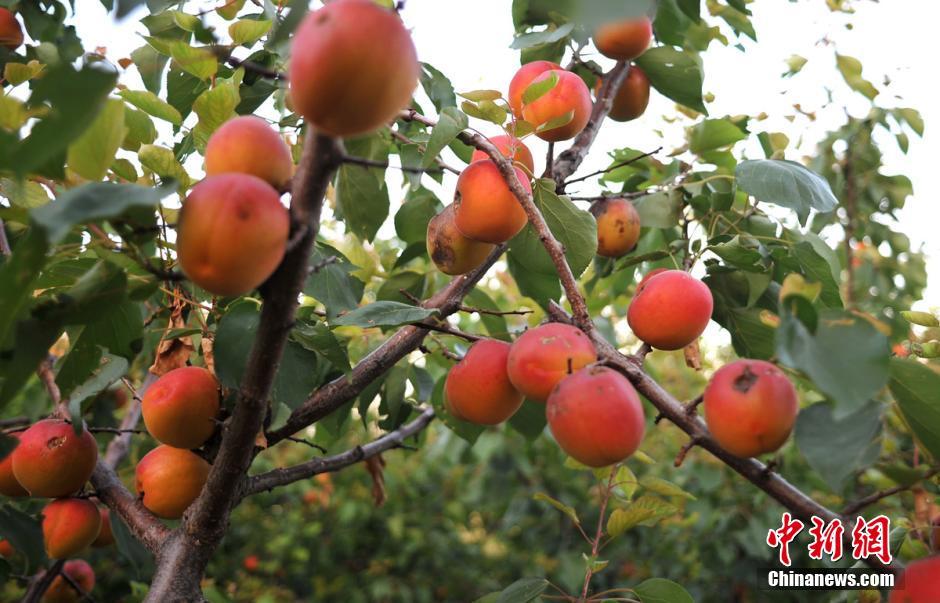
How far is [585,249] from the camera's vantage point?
1.18 m

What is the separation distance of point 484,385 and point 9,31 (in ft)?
4.55

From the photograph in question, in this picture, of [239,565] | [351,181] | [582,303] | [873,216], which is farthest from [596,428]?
[239,565]

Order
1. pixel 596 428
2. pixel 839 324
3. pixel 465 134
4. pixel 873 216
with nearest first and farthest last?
pixel 839 324 < pixel 596 428 < pixel 465 134 < pixel 873 216

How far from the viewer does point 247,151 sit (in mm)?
782

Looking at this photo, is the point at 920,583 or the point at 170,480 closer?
the point at 920,583

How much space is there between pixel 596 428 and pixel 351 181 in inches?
28.1

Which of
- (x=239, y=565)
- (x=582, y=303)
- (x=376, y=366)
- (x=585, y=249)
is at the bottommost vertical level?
(x=239, y=565)

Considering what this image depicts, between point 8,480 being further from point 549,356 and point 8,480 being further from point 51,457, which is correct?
point 549,356

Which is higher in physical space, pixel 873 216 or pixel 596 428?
pixel 596 428

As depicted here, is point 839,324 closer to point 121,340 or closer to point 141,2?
point 141,2

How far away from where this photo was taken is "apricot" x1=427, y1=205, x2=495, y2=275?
1194 mm

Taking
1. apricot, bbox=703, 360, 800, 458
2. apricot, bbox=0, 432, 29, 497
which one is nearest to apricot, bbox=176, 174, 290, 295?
apricot, bbox=703, 360, 800, 458

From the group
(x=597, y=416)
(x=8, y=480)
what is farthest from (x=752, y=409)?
(x=8, y=480)

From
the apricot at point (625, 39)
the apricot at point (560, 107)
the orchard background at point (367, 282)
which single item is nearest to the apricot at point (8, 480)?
the orchard background at point (367, 282)
